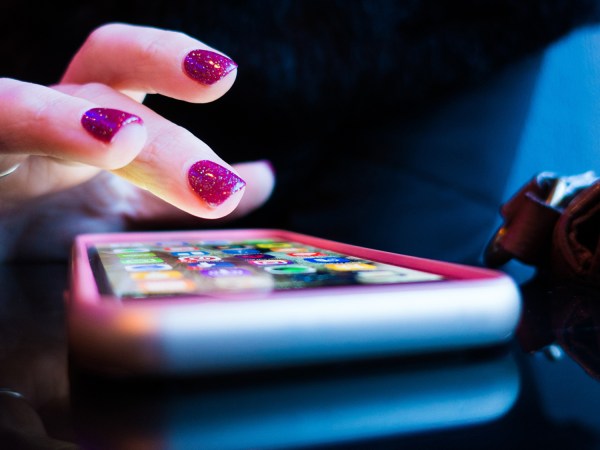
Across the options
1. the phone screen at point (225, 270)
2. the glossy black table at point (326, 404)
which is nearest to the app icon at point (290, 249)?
the phone screen at point (225, 270)

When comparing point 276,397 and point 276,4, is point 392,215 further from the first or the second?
point 276,397

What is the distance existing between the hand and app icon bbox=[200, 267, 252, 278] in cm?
6

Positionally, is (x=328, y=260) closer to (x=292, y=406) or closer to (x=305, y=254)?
(x=305, y=254)

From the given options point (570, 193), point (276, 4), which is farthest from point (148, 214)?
point (570, 193)

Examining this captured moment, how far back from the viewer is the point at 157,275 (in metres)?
0.30

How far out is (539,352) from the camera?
10.9 inches

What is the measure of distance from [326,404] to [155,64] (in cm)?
31

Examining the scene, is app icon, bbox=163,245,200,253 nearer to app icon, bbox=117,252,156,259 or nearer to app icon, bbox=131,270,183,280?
app icon, bbox=117,252,156,259

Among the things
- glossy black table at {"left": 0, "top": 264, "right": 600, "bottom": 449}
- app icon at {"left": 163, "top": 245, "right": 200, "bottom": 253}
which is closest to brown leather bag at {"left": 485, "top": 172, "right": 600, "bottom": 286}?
glossy black table at {"left": 0, "top": 264, "right": 600, "bottom": 449}

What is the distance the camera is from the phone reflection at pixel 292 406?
0.19 meters

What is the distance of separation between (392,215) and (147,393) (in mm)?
660

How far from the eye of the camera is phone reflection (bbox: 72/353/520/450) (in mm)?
188

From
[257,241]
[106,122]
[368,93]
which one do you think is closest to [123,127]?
[106,122]

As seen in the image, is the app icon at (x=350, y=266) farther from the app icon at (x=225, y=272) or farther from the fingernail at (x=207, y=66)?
the fingernail at (x=207, y=66)
